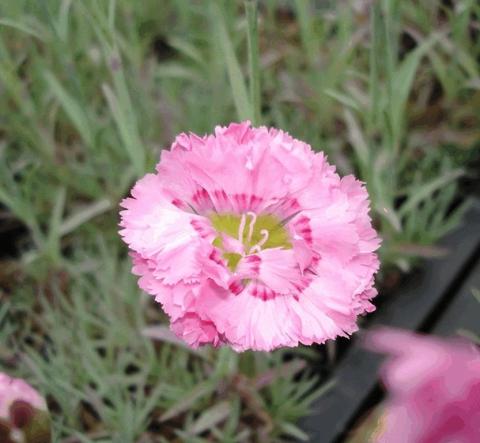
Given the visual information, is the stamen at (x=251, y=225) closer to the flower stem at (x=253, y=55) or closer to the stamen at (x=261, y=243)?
the stamen at (x=261, y=243)

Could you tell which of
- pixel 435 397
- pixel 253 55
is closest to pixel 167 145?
pixel 253 55

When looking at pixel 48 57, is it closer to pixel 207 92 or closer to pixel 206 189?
pixel 207 92

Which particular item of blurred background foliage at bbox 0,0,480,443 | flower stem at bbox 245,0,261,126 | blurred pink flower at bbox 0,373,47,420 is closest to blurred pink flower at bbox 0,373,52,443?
blurred pink flower at bbox 0,373,47,420

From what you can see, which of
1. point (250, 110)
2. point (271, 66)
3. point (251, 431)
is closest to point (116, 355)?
point (251, 431)

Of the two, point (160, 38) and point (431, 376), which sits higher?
point (160, 38)

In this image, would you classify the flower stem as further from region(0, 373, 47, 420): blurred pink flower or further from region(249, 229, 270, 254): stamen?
region(0, 373, 47, 420): blurred pink flower

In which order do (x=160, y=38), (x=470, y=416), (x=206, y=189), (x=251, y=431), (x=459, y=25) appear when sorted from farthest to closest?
(x=160, y=38)
(x=459, y=25)
(x=251, y=431)
(x=206, y=189)
(x=470, y=416)

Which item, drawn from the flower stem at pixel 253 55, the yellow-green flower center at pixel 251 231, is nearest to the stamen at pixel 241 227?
the yellow-green flower center at pixel 251 231

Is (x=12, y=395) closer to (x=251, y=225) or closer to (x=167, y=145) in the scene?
(x=251, y=225)
